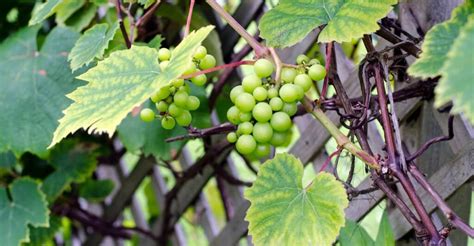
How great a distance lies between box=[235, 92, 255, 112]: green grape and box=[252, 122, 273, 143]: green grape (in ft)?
0.07

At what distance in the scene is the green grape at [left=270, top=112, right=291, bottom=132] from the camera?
2.38 feet

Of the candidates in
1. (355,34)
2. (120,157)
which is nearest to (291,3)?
(355,34)

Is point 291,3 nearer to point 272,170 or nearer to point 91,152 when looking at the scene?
point 272,170

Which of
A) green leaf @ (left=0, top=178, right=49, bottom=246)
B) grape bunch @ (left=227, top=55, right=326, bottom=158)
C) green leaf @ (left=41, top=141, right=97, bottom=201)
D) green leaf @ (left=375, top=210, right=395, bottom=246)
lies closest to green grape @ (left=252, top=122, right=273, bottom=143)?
grape bunch @ (left=227, top=55, right=326, bottom=158)

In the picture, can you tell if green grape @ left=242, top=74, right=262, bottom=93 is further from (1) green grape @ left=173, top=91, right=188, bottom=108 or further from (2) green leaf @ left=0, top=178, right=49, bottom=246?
(2) green leaf @ left=0, top=178, right=49, bottom=246

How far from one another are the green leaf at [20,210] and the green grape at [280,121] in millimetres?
734

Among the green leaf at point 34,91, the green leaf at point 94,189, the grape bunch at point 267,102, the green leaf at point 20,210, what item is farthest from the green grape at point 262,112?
the green leaf at point 94,189

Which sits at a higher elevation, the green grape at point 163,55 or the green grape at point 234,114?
the green grape at point 163,55

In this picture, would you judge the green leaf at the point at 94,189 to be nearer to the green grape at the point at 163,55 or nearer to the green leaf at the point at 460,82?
the green grape at the point at 163,55

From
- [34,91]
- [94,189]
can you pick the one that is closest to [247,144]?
[34,91]

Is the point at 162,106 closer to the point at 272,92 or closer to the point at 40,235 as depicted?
the point at 272,92

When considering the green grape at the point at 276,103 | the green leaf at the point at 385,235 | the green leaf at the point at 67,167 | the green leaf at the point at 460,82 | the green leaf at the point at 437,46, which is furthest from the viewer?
the green leaf at the point at 67,167

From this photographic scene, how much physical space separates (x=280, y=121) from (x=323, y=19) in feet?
0.43

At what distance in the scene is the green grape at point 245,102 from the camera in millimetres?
721
